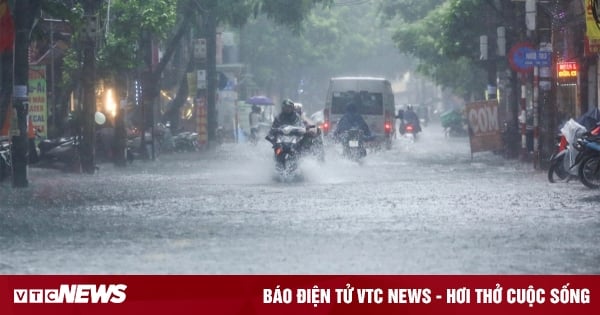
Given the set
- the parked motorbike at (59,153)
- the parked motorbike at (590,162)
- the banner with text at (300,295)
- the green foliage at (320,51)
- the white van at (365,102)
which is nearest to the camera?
the banner with text at (300,295)

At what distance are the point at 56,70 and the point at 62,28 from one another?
2568 mm

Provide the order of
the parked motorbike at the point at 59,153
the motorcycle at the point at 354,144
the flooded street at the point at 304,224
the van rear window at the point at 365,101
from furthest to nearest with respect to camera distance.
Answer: the van rear window at the point at 365,101
the motorcycle at the point at 354,144
the parked motorbike at the point at 59,153
the flooded street at the point at 304,224

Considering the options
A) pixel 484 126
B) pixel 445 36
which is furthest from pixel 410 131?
→ pixel 484 126

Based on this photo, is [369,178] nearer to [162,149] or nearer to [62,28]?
[62,28]

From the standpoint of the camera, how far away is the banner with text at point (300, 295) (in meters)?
10.5

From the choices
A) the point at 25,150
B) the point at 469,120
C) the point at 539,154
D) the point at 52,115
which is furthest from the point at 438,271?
the point at 52,115

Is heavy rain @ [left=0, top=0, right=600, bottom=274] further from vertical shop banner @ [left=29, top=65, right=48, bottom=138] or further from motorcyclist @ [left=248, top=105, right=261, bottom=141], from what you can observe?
motorcyclist @ [left=248, top=105, right=261, bottom=141]

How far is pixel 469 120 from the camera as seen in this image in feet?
132

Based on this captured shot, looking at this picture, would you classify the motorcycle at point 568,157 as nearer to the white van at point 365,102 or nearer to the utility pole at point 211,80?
the white van at point 365,102

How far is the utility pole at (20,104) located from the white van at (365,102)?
18.7 metres

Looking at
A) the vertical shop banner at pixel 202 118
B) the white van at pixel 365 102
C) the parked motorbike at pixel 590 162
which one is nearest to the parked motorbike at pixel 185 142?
the vertical shop banner at pixel 202 118

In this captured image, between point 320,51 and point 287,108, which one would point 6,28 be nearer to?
point 287,108

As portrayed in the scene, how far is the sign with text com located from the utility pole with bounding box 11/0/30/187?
16.1 meters

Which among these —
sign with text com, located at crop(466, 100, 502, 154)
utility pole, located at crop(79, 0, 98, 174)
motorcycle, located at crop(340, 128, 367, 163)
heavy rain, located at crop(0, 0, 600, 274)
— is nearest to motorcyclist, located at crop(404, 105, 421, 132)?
heavy rain, located at crop(0, 0, 600, 274)
